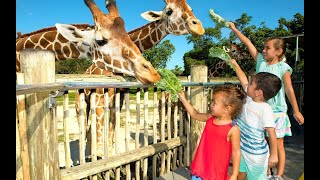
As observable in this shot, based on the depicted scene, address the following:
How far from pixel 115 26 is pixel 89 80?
1.25 metres

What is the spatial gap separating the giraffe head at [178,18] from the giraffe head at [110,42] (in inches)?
67.1

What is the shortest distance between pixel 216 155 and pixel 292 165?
2.30m

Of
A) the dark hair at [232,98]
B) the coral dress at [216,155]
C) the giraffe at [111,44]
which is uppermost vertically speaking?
the giraffe at [111,44]

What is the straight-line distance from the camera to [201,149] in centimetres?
234

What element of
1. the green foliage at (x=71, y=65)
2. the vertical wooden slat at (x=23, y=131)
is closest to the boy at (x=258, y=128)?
the vertical wooden slat at (x=23, y=131)

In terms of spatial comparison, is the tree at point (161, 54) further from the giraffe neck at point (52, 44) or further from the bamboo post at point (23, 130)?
the bamboo post at point (23, 130)

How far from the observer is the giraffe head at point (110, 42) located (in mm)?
3541

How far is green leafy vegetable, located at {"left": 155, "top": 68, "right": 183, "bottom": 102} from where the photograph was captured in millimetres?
2738

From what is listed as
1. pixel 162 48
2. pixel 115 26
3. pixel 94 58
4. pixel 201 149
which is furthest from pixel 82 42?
pixel 162 48

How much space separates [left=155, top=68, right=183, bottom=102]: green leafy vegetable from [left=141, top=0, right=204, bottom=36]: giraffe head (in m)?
2.81

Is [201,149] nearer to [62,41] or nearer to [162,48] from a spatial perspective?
[62,41]

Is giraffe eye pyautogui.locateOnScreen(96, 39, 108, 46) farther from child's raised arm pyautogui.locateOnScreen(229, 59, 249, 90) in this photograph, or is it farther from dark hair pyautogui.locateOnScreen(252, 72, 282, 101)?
dark hair pyautogui.locateOnScreen(252, 72, 282, 101)

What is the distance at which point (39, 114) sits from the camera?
197cm
